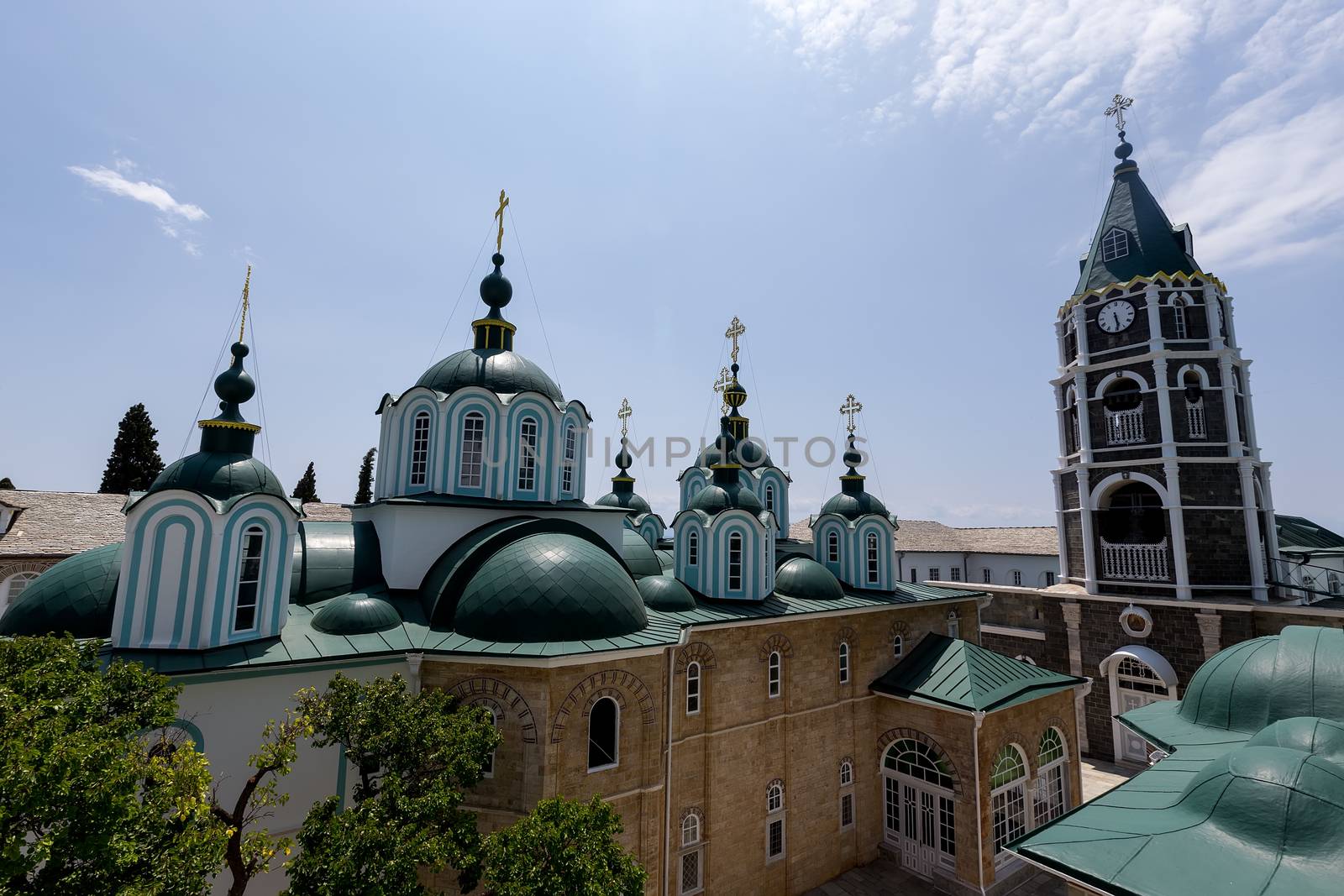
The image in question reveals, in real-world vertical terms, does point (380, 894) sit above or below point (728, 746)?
above

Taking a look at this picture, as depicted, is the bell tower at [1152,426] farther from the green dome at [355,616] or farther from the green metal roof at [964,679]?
the green dome at [355,616]

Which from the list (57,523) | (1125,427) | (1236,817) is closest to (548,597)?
(1236,817)

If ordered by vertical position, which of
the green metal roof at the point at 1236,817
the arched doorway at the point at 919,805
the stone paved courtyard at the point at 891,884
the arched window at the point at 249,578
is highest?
the arched window at the point at 249,578

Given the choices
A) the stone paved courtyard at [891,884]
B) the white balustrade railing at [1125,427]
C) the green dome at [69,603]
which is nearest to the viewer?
the green dome at [69,603]

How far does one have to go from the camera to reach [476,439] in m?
13.2

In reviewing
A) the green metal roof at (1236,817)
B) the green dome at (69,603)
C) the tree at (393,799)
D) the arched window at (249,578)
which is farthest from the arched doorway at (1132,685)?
the green dome at (69,603)

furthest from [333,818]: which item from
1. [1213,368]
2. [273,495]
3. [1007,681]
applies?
[1213,368]

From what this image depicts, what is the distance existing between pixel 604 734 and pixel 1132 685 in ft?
54.9

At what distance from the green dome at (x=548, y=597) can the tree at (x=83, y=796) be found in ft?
14.4

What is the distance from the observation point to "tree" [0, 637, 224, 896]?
3844mm

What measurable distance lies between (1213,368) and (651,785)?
20.5 m

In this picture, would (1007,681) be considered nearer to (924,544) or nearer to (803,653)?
(803,653)

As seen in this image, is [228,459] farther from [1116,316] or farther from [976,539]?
[976,539]

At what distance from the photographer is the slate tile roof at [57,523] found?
59.9 feet
